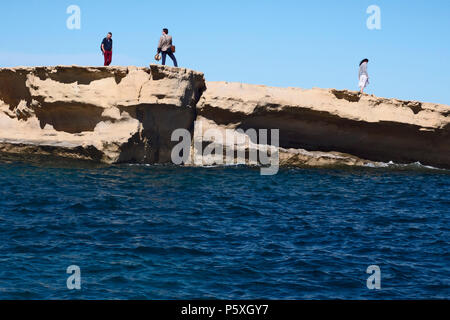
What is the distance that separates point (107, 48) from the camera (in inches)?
858

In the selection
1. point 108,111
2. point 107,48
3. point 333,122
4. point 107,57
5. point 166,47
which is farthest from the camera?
point 333,122

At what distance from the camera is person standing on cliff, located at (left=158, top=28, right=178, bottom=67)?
21531 mm

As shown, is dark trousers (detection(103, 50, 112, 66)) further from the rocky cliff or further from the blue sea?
the blue sea

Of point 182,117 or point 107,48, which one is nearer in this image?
point 182,117

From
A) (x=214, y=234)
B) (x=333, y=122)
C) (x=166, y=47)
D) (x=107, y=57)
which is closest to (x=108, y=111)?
(x=107, y=57)

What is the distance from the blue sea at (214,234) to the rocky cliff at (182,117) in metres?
1.26

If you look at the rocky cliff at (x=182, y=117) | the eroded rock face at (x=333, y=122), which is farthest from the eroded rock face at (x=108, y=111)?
the eroded rock face at (x=333, y=122)

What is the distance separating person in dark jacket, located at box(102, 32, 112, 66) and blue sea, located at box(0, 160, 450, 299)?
152 inches

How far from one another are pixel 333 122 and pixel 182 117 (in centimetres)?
542

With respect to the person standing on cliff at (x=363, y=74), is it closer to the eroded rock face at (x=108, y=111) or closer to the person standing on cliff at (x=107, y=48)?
the eroded rock face at (x=108, y=111)

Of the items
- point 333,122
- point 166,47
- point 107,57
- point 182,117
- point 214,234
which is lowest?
point 214,234

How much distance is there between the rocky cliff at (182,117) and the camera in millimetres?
20812

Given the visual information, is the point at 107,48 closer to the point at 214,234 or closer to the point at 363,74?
the point at 363,74
